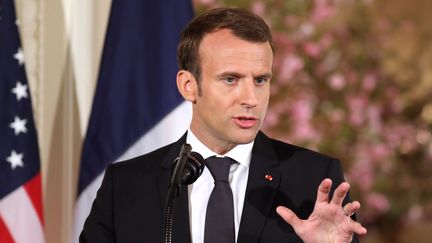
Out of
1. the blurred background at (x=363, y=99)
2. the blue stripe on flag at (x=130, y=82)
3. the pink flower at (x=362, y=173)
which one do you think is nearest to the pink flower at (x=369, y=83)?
the blurred background at (x=363, y=99)

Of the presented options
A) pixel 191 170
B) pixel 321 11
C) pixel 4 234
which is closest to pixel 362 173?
pixel 321 11

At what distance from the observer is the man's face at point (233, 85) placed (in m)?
1.97

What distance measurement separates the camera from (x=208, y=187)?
211 cm

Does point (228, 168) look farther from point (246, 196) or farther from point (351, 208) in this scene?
point (351, 208)

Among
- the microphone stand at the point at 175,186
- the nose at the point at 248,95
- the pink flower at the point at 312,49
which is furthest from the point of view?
the pink flower at the point at 312,49

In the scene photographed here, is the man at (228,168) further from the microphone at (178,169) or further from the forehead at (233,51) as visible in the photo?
the microphone at (178,169)

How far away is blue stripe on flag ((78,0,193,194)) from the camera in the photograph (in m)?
2.91

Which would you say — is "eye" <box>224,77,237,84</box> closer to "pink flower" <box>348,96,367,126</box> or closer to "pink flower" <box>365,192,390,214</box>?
"pink flower" <box>348,96,367,126</box>

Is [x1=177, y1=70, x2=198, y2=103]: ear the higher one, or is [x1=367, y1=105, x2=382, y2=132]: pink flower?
[x1=367, y1=105, x2=382, y2=132]: pink flower

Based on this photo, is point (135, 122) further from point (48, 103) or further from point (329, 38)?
point (329, 38)

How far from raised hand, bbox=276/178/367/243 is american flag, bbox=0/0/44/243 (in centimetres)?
130

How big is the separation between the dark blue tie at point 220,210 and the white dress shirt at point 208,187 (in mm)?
34

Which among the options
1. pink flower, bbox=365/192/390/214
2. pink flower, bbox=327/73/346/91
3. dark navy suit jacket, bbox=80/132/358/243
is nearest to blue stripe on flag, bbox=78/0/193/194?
dark navy suit jacket, bbox=80/132/358/243

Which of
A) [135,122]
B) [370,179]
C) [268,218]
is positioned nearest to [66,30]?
[135,122]
